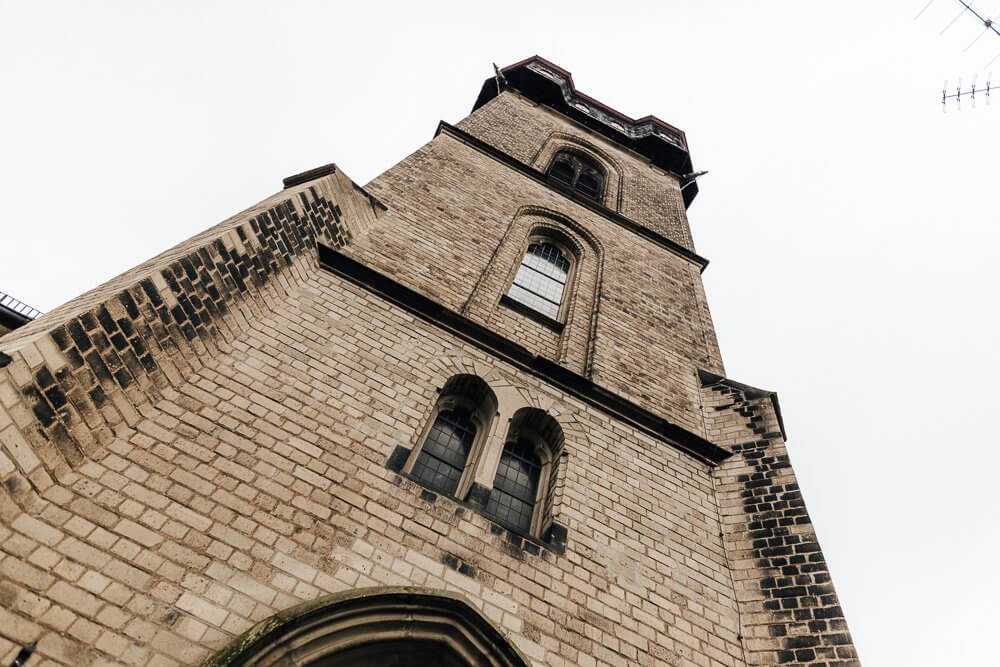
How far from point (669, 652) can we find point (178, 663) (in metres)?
3.35

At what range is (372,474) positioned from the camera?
4.87 meters

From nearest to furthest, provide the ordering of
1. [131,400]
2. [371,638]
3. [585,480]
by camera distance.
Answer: [371,638]
[131,400]
[585,480]

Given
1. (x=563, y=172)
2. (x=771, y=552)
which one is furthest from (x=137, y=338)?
(x=563, y=172)

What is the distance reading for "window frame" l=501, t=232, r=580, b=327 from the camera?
8505 mm

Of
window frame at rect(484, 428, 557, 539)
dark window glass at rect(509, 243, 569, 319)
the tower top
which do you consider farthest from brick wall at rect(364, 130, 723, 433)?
the tower top

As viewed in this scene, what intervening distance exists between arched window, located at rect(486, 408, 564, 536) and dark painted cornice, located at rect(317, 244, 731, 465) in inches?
24.1

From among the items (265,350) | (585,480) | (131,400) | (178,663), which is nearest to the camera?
(178,663)

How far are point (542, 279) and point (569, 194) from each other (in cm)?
315

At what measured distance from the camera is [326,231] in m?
7.00

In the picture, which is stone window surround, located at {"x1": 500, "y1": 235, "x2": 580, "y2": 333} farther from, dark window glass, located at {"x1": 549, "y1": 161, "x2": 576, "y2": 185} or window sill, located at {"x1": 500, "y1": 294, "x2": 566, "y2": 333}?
dark window glass, located at {"x1": 549, "y1": 161, "x2": 576, "y2": 185}

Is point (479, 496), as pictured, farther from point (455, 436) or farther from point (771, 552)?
point (771, 552)

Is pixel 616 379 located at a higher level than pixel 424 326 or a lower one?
higher

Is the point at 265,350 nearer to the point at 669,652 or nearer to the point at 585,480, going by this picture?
the point at 585,480

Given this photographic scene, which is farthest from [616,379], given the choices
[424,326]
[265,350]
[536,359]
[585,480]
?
[265,350]
